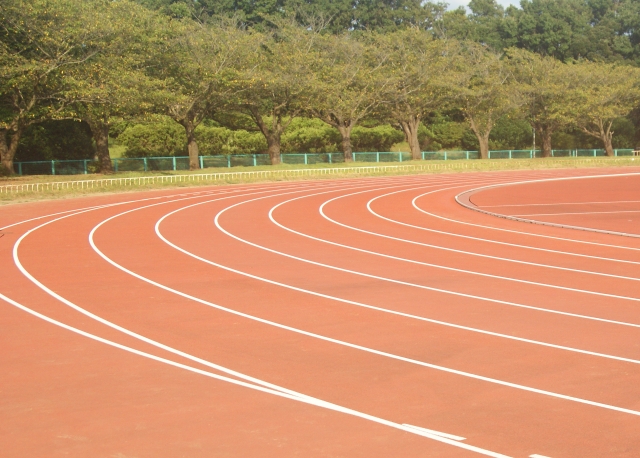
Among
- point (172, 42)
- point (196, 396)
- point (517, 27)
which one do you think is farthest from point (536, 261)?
point (517, 27)

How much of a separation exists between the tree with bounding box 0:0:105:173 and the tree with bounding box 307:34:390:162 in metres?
14.5

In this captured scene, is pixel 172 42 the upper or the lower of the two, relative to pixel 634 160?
upper

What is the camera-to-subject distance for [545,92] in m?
54.0

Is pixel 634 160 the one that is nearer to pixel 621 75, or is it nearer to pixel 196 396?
pixel 621 75

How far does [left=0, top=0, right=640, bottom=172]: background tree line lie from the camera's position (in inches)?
1233

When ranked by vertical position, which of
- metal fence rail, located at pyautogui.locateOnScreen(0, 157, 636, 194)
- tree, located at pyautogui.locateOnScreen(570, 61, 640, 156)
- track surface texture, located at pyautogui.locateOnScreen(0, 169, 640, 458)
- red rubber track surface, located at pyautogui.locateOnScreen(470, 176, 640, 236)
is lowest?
red rubber track surface, located at pyautogui.locateOnScreen(470, 176, 640, 236)

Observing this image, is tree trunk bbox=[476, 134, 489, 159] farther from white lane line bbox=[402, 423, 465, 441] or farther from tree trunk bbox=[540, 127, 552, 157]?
white lane line bbox=[402, 423, 465, 441]

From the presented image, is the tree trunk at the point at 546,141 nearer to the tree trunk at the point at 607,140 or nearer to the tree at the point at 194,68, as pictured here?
the tree trunk at the point at 607,140

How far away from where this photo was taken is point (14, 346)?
7.56m

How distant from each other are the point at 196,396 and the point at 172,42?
34.9 m

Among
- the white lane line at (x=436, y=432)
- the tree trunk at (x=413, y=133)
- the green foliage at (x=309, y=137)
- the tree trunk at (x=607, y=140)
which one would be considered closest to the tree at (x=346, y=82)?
the green foliage at (x=309, y=137)

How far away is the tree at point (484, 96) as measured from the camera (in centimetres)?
5244

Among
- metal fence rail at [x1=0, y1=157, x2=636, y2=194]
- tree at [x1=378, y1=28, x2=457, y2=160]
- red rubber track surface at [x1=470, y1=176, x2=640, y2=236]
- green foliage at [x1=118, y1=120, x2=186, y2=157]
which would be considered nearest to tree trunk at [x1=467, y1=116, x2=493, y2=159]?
tree at [x1=378, y1=28, x2=457, y2=160]

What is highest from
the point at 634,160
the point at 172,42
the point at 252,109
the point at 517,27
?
the point at 517,27
